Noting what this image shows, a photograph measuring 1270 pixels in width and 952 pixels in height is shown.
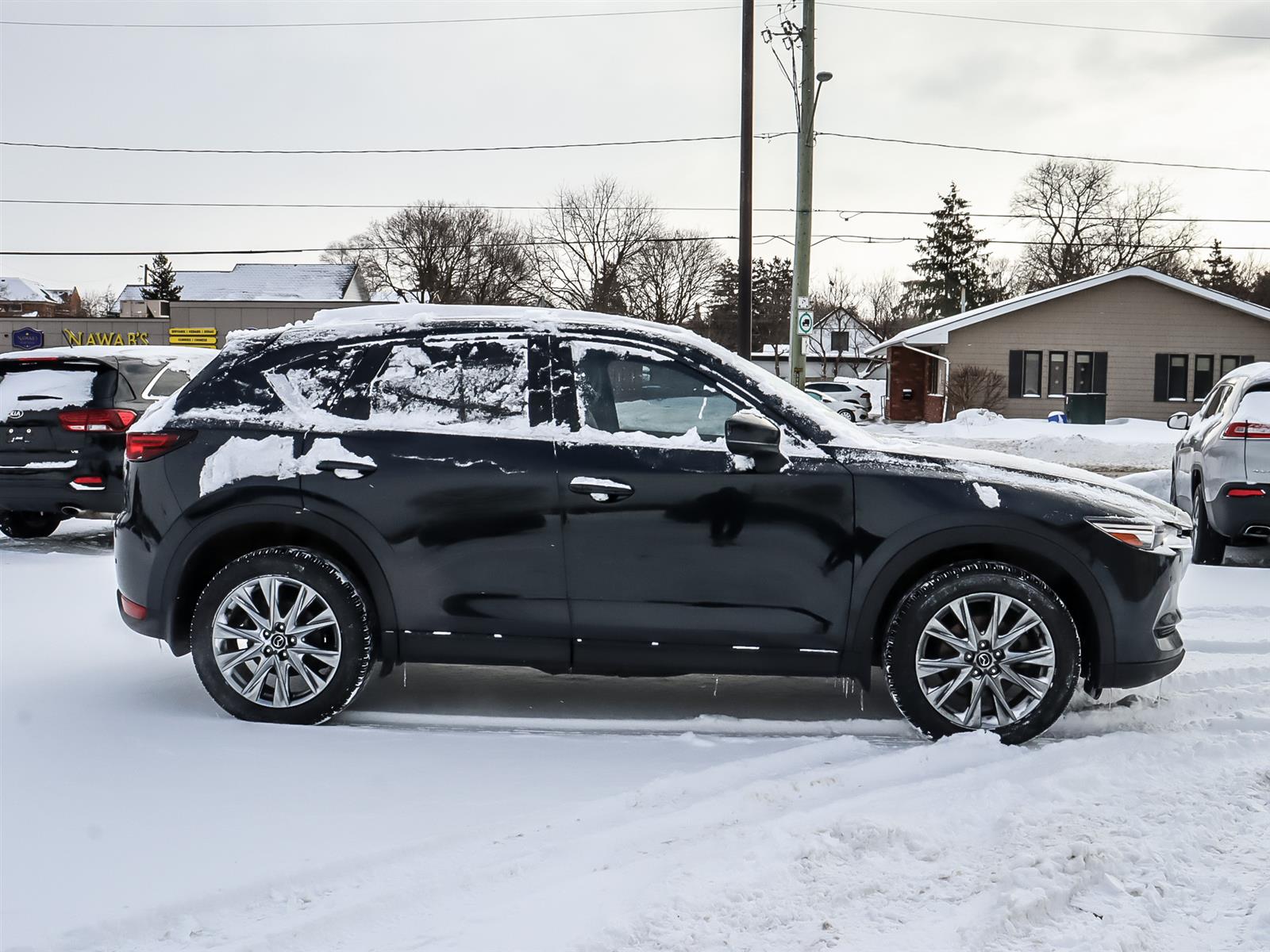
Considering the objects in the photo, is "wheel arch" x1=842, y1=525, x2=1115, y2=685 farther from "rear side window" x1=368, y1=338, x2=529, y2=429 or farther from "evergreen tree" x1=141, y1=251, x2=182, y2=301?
"evergreen tree" x1=141, y1=251, x2=182, y2=301

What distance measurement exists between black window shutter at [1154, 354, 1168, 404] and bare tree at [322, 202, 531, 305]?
32.8m

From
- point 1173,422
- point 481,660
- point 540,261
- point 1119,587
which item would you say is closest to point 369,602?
point 481,660

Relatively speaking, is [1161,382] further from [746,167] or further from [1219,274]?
[1219,274]

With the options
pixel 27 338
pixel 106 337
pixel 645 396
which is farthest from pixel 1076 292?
pixel 27 338

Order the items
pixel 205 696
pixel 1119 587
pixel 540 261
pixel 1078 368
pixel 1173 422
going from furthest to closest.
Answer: pixel 540 261 < pixel 1078 368 < pixel 1173 422 < pixel 205 696 < pixel 1119 587

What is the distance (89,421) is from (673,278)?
54.3 meters

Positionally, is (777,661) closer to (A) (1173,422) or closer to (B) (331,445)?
(B) (331,445)

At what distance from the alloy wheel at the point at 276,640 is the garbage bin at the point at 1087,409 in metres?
32.0

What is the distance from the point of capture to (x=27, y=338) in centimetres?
4078

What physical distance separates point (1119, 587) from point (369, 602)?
10.1 ft

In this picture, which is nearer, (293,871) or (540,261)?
(293,871)

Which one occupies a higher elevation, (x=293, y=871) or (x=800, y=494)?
(x=800, y=494)

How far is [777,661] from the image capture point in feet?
14.7

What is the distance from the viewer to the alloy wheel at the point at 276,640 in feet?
15.1
